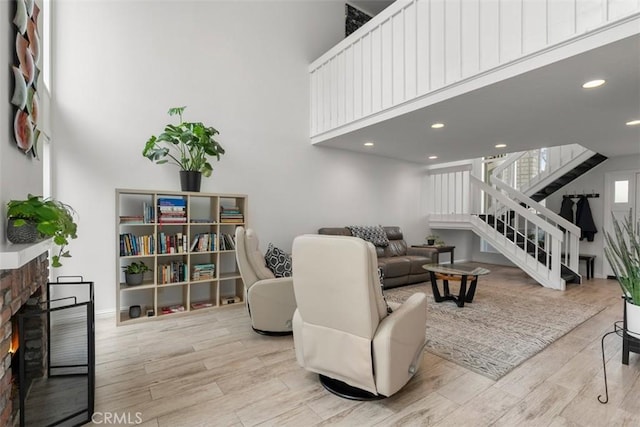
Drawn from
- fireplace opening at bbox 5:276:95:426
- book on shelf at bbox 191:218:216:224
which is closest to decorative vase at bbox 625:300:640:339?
fireplace opening at bbox 5:276:95:426

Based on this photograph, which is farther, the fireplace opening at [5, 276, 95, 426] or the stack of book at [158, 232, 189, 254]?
the stack of book at [158, 232, 189, 254]

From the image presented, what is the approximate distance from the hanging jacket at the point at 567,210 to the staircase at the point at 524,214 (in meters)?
0.29

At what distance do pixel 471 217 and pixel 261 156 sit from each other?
4.61 meters

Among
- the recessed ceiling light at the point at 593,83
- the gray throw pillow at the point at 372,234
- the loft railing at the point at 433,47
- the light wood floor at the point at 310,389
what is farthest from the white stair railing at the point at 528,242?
the loft railing at the point at 433,47

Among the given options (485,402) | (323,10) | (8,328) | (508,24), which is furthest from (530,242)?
(8,328)

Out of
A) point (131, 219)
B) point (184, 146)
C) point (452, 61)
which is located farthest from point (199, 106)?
point (452, 61)

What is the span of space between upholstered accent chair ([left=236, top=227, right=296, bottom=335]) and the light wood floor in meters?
0.15

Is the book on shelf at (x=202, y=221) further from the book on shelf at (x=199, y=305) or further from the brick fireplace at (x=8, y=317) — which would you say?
the brick fireplace at (x=8, y=317)

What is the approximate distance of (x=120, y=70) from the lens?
374 centimetres

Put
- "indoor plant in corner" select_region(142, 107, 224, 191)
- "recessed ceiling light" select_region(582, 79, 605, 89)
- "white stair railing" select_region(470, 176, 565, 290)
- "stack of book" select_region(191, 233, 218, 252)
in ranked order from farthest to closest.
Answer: "white stair railing" select_region(470, 176, 565, 290)
"stack of book" select_region(191, 233, 218, 252)
"indoor plant in corner" select_region(142, 107, 224, 191)
"recessed ceiling light" select_region(582, 79, 605, 89)

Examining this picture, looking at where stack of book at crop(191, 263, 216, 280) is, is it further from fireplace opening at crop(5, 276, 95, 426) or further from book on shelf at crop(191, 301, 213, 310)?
fireplace opening at crop(5, 276, 95, 426)

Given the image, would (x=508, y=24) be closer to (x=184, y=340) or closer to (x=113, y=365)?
(x=184, y=340)

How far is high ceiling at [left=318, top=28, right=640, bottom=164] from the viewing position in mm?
2596

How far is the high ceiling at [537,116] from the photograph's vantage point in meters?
2.60
